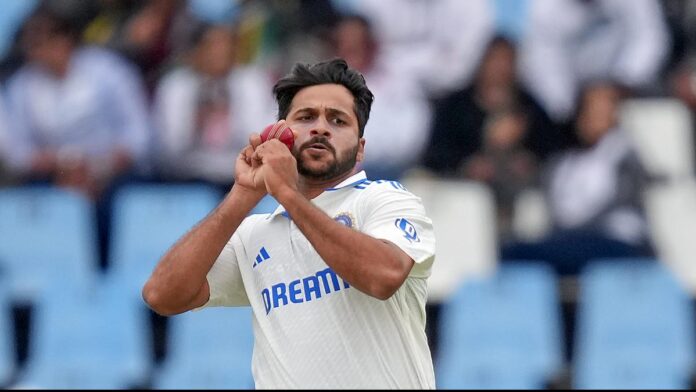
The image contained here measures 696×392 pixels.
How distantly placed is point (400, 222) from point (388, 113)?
5842 mm

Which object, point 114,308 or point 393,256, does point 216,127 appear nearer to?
point 114,308

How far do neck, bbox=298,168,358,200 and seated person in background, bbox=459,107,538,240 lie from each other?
5381 millimetres

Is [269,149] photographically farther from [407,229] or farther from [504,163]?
[504,163]

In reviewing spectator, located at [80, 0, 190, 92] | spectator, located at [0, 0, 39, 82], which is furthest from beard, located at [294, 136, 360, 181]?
spectator, located at [0, 0, 39, 82]

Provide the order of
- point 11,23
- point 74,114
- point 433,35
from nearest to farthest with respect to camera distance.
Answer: point 433,35 < point 74,114 < point 11,23

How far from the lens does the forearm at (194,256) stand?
4035 millimetres

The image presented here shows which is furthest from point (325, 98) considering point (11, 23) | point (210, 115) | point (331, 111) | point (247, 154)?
point (11, 23)

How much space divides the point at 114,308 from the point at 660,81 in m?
4.43

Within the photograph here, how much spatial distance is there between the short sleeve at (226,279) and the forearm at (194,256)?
149 millimetres

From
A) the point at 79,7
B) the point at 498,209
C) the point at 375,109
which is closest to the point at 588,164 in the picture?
the point at 498,209

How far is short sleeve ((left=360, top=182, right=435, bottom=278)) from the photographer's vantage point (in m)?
Answer: 3.94

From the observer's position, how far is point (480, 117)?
387 inches

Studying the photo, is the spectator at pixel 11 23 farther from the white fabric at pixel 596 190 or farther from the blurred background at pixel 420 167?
the white fabric at pixel 596 190

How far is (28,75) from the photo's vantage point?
1053 cm
